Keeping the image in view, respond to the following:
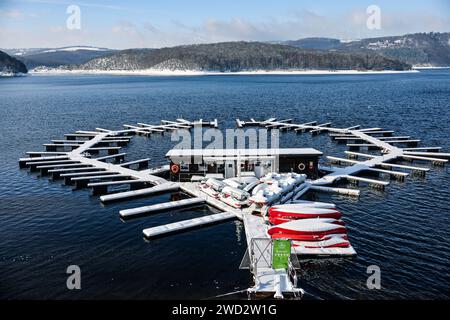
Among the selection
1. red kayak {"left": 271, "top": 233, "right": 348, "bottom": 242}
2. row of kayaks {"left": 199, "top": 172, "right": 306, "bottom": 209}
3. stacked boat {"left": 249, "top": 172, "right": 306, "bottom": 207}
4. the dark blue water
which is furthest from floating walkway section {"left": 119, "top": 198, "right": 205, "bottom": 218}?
red kayak {"left": 271, "top": 233, "right": 348, "bottom": 242}

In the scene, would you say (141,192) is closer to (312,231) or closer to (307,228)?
(307,228)

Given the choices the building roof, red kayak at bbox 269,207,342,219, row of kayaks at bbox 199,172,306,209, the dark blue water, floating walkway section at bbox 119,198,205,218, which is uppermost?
the building roof

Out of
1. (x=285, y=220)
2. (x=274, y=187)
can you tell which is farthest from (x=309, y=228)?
(x=274, y=187)

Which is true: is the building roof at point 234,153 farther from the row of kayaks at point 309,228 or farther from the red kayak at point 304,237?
the red kayak at point 304,237

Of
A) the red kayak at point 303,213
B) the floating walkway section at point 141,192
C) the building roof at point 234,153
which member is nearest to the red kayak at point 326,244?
the red kayak at point 303,213

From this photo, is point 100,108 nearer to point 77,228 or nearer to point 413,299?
point 77,228

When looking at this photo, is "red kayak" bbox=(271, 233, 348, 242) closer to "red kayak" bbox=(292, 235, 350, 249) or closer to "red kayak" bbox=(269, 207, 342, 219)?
"red kayak" bbox=(292, 235, 350, 249)
